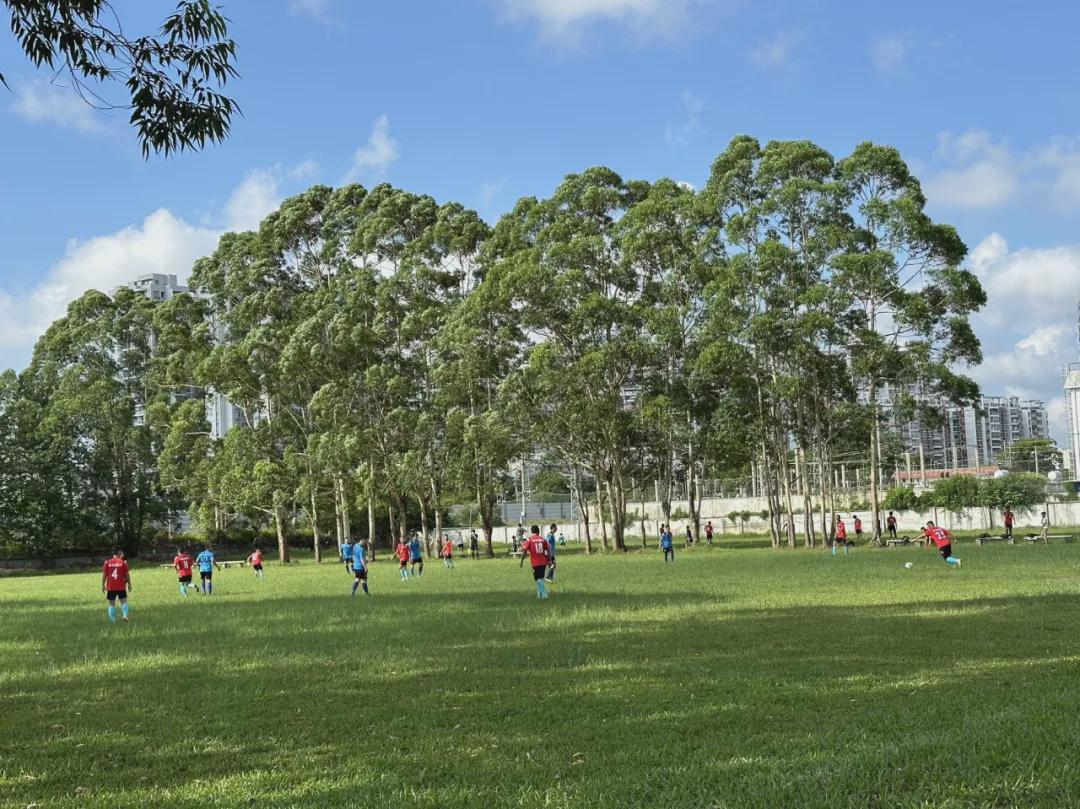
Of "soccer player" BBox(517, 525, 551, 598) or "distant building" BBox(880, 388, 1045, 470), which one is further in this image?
"distant building" BBox(880, 388, 1045, 470)

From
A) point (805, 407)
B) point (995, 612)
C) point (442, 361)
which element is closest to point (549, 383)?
point (442, 361)

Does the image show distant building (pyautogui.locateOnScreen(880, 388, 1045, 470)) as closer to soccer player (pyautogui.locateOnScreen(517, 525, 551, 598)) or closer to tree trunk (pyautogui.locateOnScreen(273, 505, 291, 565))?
tree trunk (pyautogui.locateOnScreen(273, 505, 291, 565))

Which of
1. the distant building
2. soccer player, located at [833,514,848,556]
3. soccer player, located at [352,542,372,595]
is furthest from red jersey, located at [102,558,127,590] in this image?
the distant building

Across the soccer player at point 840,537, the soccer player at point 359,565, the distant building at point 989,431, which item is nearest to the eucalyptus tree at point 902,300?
the soccer player at point 840,537

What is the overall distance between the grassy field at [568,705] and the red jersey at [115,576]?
1.41 meters

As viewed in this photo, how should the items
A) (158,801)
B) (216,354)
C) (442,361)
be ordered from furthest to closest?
(216,354) → (442,361) → (158,801)

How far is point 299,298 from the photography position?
200ft

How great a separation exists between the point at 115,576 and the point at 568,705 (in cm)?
1487

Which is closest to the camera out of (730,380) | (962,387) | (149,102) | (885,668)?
(149,102)

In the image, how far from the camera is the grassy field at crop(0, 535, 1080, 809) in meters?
6.88

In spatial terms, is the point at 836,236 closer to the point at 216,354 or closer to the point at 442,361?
the point at 442,361

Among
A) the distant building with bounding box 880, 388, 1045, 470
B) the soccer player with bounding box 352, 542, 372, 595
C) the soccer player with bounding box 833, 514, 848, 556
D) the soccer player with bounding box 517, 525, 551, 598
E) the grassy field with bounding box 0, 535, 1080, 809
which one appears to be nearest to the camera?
the grassy field with bounding box 0, 535, 1080, 809

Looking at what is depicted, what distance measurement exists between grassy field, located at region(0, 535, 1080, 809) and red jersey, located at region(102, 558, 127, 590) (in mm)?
1412

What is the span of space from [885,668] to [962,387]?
113ft
